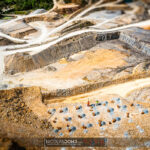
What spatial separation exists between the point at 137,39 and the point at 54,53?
16.1 metres

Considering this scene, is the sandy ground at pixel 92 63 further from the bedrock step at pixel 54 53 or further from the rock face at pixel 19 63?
the rock face at pixel 19 63

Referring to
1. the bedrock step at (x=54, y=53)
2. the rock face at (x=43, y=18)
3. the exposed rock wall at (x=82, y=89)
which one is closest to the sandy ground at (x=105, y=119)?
the exposed rock wall at (x=82, y=89)

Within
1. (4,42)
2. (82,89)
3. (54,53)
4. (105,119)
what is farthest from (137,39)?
(4,42)

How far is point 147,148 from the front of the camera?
1591cm

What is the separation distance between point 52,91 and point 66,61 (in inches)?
361

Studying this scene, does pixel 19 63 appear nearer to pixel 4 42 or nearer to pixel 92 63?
pixel 4 42

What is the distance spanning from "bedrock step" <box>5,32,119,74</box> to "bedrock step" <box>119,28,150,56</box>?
6.56 feet

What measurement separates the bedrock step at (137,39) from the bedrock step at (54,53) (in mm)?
2001

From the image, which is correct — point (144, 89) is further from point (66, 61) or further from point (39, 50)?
point (39, 50)

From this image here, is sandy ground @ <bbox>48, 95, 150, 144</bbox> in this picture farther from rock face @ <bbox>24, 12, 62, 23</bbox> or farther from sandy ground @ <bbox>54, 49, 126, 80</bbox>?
rock face @ <bbox>24, 12, 62, 23</bbox>

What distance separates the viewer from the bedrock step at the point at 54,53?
1054 inches

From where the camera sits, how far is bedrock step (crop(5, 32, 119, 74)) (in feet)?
87.8

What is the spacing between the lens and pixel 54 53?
99.1 ft

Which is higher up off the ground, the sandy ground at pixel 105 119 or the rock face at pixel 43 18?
the rock face at pixel 43 18
